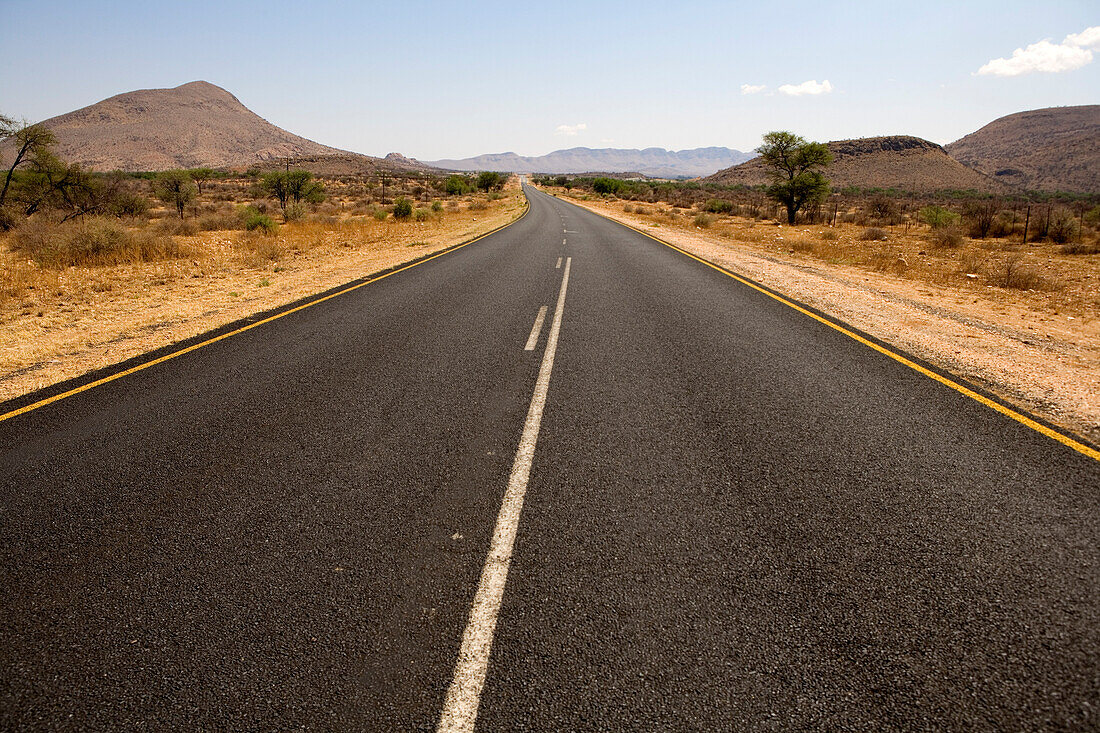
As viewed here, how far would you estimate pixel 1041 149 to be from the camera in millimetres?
112125

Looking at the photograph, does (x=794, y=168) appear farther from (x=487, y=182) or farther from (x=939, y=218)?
(x=487, y=182)

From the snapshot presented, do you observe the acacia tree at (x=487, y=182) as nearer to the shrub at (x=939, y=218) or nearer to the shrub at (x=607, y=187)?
the shrub at (x=607, y=187)

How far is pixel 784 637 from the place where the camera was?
2404 millimetres

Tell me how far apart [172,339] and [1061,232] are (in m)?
28.2

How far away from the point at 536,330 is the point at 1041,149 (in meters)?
155

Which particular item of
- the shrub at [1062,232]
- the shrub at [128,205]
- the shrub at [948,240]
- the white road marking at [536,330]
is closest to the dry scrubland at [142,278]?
the shrub at [128,205]

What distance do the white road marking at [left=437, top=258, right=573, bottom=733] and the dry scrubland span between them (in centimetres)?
568

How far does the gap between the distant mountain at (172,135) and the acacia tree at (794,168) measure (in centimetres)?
11290

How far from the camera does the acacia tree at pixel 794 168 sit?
30.9m

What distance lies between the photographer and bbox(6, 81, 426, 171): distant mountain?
129275 millimetres

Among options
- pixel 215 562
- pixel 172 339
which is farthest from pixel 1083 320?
pixel 172 339

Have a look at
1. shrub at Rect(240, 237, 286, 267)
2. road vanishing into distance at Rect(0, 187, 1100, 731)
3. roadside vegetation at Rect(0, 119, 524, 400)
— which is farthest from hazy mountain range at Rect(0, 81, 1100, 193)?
road vanishing into distance at Rect(0, 187, 1100, 731)

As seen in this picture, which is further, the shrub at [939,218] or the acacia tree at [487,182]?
the acacia tree at [487,182]

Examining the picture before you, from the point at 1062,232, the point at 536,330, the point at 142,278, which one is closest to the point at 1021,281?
the point at 536,330
